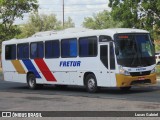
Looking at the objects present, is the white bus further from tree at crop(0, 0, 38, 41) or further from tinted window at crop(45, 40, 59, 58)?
tree at crop(0, 0, 38, 41)

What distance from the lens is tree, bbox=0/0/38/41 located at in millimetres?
46906

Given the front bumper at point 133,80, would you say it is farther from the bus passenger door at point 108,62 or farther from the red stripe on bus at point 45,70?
the red stripe on bus at point 45,70

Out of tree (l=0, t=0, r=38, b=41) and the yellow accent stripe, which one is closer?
the yellow accent stripe

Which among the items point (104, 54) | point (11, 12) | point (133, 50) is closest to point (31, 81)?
point (104, 54)

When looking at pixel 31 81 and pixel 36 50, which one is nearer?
pixel 36 50

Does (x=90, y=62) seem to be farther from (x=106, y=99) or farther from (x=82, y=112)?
(x=82, y=112)

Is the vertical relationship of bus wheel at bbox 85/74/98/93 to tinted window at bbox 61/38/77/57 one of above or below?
below

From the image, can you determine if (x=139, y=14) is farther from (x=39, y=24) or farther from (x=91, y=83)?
(x=39, y=24)

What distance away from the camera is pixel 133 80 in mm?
19344

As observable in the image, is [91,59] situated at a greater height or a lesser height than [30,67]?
greater

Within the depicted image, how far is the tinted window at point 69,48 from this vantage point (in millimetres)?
21625

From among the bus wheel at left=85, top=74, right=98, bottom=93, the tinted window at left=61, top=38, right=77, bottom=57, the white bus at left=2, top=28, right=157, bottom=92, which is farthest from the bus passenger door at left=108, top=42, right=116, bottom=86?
the tinted window at left=61, top=38, right=77, bottom=57

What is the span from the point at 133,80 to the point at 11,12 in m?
29.8

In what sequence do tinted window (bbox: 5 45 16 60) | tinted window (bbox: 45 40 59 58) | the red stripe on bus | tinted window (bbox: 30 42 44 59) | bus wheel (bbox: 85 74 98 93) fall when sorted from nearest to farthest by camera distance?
bus wheel (bbox: 85 74 98 93), tinted window (bbox: 45 40 59 58), the red stripe on bus, tinted window (bbox: 30 42 44 59), tinted window (bbox: 5 45 16 60)
